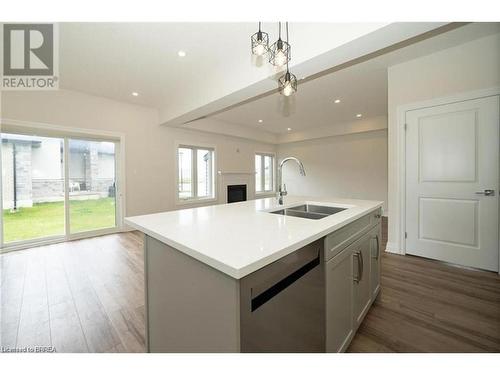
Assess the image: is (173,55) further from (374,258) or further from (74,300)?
(374,258)

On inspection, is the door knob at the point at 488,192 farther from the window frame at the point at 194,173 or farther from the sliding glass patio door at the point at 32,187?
the sliding glass patio door at the point at 32,187

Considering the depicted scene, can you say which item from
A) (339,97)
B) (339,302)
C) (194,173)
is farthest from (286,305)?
(194,173)

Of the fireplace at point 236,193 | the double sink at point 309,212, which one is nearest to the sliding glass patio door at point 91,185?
the fireplace at point 236,193

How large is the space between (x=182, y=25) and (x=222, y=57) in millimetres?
669

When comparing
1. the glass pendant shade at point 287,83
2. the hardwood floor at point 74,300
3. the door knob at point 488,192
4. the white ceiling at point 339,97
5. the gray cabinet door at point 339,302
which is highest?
the white ceiling at point 339,97

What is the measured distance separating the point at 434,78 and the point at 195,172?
16.2 feet

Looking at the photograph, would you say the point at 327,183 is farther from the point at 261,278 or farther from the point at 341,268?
the point at 261,278

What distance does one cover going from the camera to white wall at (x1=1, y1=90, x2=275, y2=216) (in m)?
3.26

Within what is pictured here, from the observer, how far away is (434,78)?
8.32 feet

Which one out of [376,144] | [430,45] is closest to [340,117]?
[376,144]

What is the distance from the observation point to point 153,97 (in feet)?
12.9

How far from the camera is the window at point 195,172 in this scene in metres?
5.30
